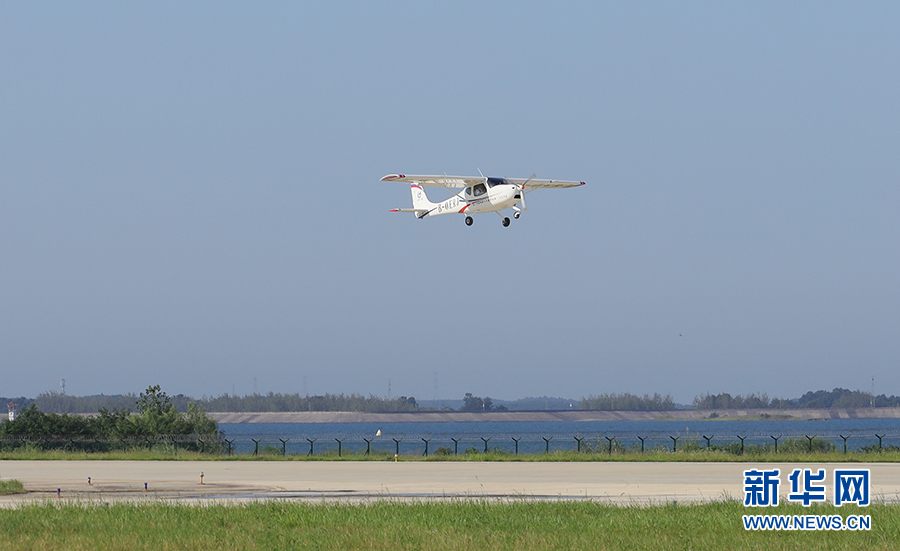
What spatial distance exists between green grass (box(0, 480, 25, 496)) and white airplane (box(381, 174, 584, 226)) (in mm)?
21190

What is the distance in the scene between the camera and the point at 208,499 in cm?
3038

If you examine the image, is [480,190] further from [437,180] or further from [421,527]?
[421,527]

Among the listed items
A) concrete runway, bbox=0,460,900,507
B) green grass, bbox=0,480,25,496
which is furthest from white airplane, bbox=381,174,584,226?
green grass, bbox=0,480,25,496

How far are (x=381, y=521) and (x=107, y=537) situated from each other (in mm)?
5896

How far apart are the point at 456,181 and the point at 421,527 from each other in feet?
100

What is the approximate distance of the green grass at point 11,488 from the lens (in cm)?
3244

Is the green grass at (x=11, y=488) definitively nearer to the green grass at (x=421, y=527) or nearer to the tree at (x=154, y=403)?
the green grass at (x=421, y=527)

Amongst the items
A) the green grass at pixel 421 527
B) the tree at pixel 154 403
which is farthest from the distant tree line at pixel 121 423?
the green grass at pixel 421 527

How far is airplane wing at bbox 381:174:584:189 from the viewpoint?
48019mm

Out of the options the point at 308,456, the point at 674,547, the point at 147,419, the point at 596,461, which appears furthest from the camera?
the point at 147,419

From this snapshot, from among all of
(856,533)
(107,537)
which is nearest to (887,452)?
(856,533)

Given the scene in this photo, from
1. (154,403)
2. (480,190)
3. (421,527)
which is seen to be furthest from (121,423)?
(421,527)

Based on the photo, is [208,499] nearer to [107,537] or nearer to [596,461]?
[107,537]

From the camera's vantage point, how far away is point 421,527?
2239cm
